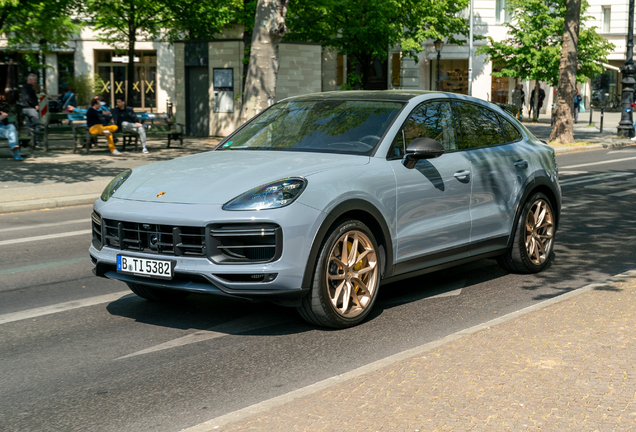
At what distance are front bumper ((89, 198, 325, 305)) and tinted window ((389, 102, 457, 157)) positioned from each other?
121cm

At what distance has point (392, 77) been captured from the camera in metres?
50.4

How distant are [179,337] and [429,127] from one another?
8.64 feet

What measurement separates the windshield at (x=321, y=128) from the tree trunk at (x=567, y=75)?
2105 centimetres

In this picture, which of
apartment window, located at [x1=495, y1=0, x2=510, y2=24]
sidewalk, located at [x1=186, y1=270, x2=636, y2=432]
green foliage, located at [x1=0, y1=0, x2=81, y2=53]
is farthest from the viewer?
apartment window, located at [x1=495, y1=0, x2=510, y2=24]

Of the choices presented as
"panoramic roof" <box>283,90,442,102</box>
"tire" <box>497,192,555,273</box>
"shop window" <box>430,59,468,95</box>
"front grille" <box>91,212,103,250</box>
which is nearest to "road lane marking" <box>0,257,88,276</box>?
"front grille" <box>91,212,103,250</box>

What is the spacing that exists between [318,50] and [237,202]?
23.9 m

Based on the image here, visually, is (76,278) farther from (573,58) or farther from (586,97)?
(586,97)

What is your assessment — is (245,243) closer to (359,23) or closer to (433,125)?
(433,125)

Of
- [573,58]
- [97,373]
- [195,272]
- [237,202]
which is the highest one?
[573,58]

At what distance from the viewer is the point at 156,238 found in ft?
17.6

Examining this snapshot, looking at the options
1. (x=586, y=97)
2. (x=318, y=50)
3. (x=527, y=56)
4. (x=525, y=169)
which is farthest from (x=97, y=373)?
(x=586, y=97)

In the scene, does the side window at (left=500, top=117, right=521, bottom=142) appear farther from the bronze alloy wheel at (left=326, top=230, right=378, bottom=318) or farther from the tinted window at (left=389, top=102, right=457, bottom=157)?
the bronze alloy wheel at (left=326, top=230, right=378, bottom=318)

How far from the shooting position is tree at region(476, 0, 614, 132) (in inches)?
1524

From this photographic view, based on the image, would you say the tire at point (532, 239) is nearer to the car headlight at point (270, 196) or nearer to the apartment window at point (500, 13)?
the car headlight at point (270, 196)
